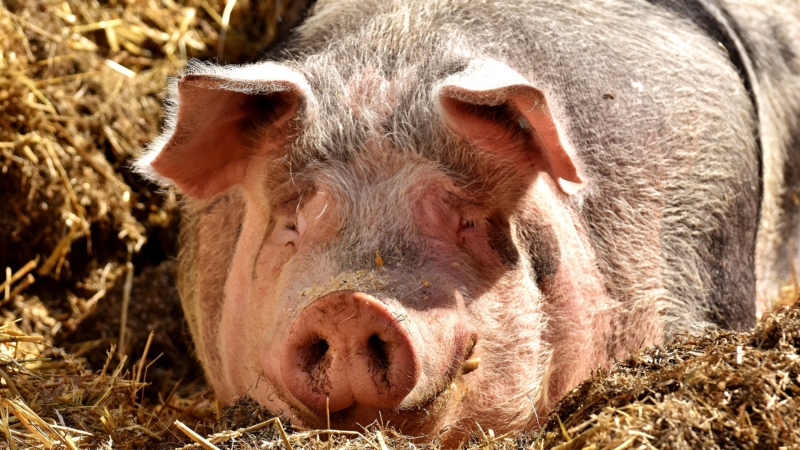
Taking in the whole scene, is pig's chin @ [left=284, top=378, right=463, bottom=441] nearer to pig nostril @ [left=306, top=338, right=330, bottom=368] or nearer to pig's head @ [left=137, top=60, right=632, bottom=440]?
pig's head @ [left=137, top=60, right=632, bottom=440]

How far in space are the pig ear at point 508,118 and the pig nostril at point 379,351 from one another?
0.72 m

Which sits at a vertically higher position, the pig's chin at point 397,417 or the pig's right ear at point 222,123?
the pig's right ear at point 222,123

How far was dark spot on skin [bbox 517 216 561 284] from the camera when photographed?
3258 millimetres

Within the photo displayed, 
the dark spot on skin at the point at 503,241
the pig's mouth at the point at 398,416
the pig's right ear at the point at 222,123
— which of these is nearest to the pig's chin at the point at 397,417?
the pig's mouth at the point at 398,416

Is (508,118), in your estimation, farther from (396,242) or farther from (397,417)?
(397,417)

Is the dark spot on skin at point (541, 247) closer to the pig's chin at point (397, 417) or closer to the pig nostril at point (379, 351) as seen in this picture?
the pig's chin at point (397, 417)

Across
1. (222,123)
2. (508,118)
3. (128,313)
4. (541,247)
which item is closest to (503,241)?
(541,247)

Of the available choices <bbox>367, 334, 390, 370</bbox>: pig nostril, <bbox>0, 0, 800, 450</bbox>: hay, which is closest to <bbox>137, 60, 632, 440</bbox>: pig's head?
<bbox>367, 334, 390, 370</bbox>: pig nostril

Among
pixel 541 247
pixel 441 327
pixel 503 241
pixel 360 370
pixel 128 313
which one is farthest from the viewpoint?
pixel 128 313

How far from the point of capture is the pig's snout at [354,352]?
264 cm

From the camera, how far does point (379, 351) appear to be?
269cm

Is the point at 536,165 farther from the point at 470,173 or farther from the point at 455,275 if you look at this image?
the point at 455,275

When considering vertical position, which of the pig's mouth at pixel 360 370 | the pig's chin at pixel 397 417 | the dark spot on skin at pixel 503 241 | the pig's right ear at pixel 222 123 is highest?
the pig's right ear at pixel 222 123

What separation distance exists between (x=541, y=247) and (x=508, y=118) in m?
0.51
